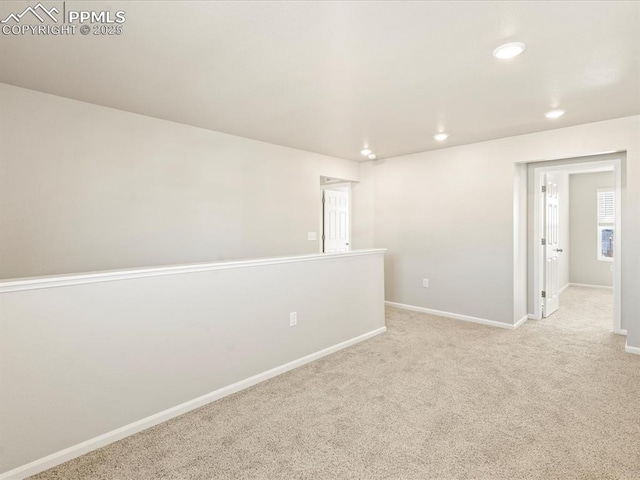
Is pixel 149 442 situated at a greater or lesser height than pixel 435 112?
lesser

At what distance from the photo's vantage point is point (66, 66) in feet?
7.55

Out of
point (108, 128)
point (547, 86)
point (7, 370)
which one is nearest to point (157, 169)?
point (108, 128)

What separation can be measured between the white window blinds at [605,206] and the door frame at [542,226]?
2.76 meters

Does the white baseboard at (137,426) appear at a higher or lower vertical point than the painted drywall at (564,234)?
lower

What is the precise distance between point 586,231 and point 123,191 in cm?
822

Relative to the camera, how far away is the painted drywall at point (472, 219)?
3537mm

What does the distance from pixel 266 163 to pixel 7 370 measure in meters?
3.32

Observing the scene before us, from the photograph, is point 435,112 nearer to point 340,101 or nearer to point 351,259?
point 340,101

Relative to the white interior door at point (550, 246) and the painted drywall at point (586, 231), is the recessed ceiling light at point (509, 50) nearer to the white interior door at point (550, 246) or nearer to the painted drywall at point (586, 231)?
the white interior door at point (550, 246)

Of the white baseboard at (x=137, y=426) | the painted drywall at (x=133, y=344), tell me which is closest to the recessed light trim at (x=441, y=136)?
the painted drywall at (x=133, y=344)

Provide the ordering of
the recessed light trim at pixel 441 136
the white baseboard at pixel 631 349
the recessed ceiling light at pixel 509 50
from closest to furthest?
the recessed ceiling light at pixel 509 50 < the white baseboard at pixel 631 349 < the recessed light trim at pixel 441 136

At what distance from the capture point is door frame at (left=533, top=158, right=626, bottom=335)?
380 cm

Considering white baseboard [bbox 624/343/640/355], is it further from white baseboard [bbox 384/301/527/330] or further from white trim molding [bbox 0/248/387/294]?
white trim molding [bbox 0/248/387/294]

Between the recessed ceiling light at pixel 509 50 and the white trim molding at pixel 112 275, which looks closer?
the white trim molding at pixel 112 275
